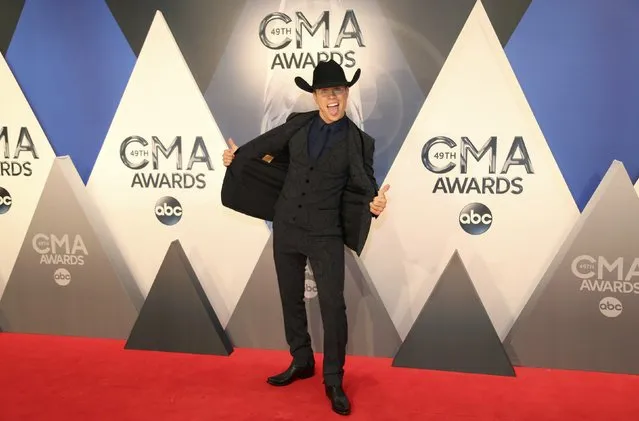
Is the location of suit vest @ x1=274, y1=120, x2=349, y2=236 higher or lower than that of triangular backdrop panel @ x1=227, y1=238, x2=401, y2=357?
higher

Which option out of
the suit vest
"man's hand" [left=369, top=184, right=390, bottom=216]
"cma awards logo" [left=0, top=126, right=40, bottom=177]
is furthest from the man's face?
"cma awards logo" [left=0, top=126, right=40, bottom=177]

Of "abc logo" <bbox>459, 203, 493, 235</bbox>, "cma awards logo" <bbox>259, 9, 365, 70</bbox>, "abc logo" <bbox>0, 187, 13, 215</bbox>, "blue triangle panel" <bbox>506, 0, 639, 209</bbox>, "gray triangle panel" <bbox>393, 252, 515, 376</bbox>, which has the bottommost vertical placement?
"abc logo" <bbox>0, 187, 13, 215</bbox>

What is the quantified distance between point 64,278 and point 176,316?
0.86m

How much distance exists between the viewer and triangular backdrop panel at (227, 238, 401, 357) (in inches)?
125

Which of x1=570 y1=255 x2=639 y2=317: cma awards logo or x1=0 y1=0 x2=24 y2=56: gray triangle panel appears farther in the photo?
x1=0 y1=0 x2=24 y2=56: gray triangle panel

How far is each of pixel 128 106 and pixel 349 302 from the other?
1.84 meters

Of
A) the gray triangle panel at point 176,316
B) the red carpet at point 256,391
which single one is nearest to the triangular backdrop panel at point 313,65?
the gray triangle panel at point 176,316

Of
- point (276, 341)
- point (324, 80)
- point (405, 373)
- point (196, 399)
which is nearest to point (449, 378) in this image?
point (405, 373)

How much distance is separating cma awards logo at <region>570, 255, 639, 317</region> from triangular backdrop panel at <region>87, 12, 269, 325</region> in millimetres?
1831

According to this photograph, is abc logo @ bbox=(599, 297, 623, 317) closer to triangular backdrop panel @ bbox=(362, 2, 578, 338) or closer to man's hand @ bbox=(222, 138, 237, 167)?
triangular backdrop panel @ bbox=(362, 2, 578, 338)

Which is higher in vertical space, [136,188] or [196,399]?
[136,188]

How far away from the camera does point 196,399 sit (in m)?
2.64

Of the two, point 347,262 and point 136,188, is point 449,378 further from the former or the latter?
point 136,188

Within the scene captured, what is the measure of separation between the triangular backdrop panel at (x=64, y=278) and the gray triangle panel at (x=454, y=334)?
181 cm
